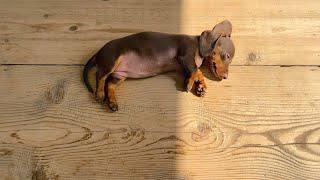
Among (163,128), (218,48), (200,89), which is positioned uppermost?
(218,48)

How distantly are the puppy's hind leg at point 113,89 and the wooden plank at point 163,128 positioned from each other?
0.7 inches

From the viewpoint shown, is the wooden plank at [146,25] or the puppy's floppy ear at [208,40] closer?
A: the puppy's floppy ear at [208,40]

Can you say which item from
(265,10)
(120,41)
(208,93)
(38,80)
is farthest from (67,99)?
(265,10)

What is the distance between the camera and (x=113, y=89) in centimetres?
127

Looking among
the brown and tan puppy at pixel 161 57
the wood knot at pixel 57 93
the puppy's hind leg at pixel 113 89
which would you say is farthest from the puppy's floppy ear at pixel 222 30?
the wood knot at pixel 57 93

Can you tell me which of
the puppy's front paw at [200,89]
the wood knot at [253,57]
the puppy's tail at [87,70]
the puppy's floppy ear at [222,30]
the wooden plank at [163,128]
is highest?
the puppy's floppy ear at [222,30]

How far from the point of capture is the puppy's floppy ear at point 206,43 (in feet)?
4.09

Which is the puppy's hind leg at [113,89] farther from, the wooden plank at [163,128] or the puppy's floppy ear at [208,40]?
the puppy's floppy ear at [208,40]

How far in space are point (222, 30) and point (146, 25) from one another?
244mm

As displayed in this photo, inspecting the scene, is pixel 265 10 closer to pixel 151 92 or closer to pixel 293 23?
pixel 293 23

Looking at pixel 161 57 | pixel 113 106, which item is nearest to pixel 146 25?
pixel 161 57

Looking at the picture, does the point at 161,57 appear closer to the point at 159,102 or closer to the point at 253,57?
the point at 159,102

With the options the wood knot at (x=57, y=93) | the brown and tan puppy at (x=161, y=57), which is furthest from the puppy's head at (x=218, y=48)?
the wood knot at (x=57, y=93)

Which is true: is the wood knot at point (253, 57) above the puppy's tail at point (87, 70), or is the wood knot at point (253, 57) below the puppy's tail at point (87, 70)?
above
